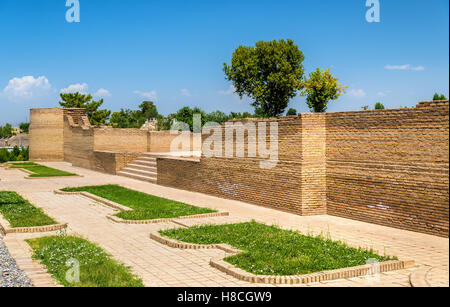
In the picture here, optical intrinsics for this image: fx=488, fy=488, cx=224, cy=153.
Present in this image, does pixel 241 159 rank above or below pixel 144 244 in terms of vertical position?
above

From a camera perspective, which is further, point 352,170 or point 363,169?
point 352,170

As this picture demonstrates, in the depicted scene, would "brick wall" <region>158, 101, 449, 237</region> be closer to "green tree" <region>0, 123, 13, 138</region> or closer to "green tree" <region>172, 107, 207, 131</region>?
"green tree" <region>172, 107, 207, 131</region>

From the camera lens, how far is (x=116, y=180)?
20.1m

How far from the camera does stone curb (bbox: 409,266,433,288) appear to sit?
586cm

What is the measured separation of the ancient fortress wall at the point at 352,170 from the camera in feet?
29.4

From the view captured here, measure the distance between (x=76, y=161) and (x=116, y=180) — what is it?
29.4 feet

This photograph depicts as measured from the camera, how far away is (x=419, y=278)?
6.10m

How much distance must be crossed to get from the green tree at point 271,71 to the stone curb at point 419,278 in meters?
36.7

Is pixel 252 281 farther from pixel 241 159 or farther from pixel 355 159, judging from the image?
pixel 241 159

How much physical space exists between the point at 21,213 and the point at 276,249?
6635 millimetres

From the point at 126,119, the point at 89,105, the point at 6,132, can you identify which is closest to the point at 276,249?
the point at 89,105

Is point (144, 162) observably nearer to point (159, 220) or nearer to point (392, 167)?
point (159, 220)
